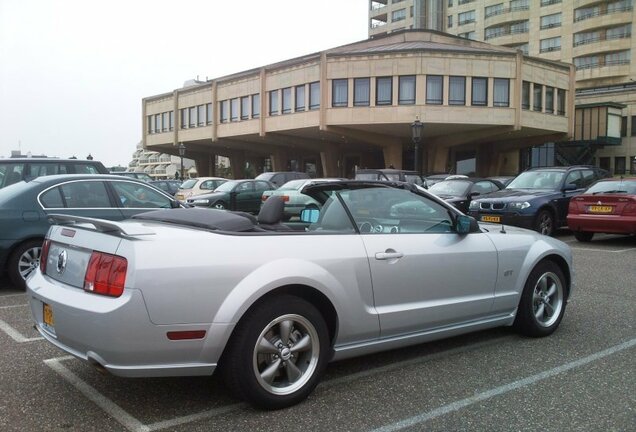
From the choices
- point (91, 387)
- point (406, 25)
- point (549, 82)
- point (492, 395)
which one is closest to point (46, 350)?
point (91, 387)

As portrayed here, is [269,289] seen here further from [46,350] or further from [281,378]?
[46,350]

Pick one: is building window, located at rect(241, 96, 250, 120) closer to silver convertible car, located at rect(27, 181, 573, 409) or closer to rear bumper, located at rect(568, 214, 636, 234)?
rear bumper, located at rect(568, 214, 636, 234)

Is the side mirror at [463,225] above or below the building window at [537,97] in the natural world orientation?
below

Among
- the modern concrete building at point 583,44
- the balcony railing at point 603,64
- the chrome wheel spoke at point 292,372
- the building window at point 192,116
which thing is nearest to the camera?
the chrome wheel spoke at point 292,372

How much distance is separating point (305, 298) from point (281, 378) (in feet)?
1.71

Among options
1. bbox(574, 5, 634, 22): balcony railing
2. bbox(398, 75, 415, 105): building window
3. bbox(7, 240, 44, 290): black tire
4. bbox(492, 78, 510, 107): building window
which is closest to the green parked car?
bbox(7, 240, 44, 290): black tire

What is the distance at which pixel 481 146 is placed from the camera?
162 feet

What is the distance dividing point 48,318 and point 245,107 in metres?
48.1

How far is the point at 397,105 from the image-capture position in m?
40.0

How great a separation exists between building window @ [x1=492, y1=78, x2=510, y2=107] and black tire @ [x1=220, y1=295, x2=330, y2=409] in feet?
132

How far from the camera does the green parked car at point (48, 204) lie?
695 centimetres

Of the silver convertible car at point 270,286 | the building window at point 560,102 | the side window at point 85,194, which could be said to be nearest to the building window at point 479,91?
the building window at point 560,102

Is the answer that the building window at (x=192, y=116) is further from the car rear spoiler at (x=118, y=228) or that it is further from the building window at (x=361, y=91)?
the car rear spoiler at (x=118, y=228)

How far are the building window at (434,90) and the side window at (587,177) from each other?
26590mm
